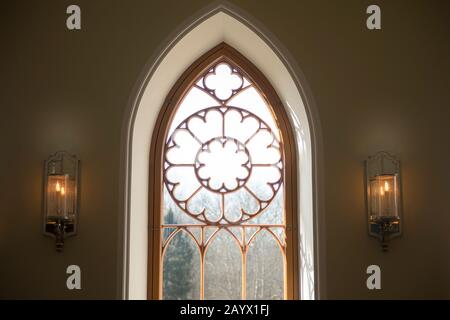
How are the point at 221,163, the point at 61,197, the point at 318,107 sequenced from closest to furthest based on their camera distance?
the point at 61,197, the point at 318,107, the point at 221,163

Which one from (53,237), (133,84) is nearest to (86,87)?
(133,84)

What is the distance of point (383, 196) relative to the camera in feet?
14.5

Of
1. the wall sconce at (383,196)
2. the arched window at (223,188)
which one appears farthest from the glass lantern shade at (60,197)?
the wall sconce at (383,196)

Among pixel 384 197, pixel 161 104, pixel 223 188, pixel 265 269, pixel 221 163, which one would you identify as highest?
pixel 161 104

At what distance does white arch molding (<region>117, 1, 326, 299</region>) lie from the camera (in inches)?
175

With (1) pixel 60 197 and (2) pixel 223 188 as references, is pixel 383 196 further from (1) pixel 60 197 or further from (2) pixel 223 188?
(1) pixel 60 197

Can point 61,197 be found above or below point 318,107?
below

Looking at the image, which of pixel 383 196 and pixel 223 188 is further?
pixel 223 188

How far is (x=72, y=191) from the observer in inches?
175

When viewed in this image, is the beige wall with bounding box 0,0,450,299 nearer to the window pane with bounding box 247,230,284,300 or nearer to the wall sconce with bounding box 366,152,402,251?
the wall sconce with bounding box 366,152,402,251

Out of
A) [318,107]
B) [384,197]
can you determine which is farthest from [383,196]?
[318,107]

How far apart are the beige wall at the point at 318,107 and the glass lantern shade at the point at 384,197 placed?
0.09 meters

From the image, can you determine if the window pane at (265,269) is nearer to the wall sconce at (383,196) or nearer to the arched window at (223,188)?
the arched window at (223,188)

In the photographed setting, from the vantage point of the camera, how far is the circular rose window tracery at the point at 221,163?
4.99m
